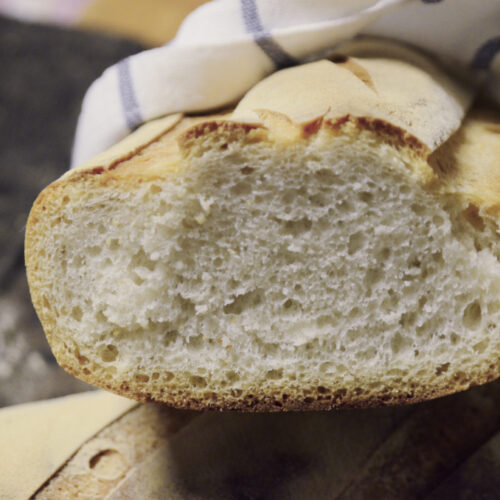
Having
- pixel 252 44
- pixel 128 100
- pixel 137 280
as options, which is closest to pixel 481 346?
pixel 137 280

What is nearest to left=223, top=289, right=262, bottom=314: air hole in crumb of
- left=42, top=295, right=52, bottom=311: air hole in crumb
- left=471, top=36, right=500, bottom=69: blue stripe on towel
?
left=42, top=295, right=52, bottom=311: air hole in crumb

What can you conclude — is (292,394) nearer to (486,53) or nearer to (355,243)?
(355,243)

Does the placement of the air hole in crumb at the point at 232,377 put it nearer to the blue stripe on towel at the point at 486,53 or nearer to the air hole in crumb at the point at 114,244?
the air hole in crumb at the point at 114,244

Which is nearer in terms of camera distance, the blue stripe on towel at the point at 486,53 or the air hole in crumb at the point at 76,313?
the air hole in crumb at the point at 76,313

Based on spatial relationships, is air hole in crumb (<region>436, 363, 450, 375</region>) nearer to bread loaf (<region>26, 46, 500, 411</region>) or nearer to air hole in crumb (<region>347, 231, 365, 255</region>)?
bread loaf (<region>26, 46, 500, 411</region>)

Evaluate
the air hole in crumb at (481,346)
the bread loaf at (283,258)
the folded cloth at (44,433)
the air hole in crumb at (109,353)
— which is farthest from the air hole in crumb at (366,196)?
the folded cloth at (44,433)

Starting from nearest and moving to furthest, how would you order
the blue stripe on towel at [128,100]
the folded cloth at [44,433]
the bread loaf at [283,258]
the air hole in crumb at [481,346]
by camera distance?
the bread loaf at [283,258]
the air hole in crumb at [481,346]
the folded cloth at [44,433]
the blue stripe on towel at [128,100]

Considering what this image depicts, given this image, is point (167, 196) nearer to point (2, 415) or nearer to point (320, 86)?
point (320, 86)
